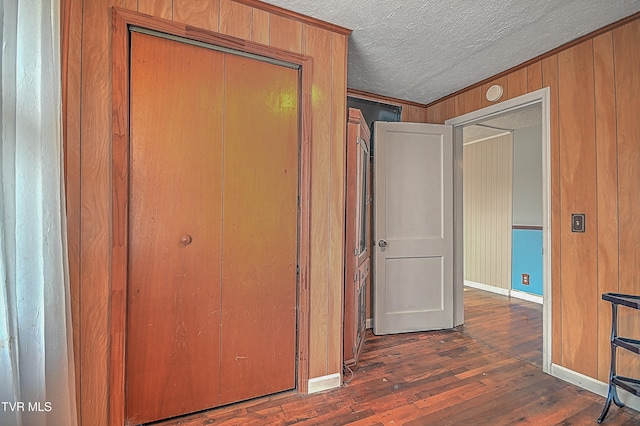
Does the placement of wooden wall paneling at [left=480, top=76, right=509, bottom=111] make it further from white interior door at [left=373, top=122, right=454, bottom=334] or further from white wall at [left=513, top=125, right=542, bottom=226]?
white wall at [left=513, top=125, right=542, bottom=226]

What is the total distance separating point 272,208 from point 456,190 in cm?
222

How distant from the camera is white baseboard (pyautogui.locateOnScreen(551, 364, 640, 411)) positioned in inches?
74.3

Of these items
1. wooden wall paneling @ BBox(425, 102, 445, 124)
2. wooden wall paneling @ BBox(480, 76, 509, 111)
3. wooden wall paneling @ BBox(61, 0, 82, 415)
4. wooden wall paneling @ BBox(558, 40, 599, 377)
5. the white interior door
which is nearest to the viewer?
wooden wall paneling @ BBox(61, 0, 82, 415)

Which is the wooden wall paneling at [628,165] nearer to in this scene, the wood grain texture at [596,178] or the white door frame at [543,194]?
the wood grain texture at [596,178]

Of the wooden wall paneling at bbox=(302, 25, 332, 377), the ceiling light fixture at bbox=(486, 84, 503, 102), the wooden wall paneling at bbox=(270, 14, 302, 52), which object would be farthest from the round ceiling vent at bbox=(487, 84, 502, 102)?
the wooden wall paneling at bbox=(270, 14, 302, 52)

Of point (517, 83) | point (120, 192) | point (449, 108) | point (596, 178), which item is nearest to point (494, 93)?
point (517, 83)

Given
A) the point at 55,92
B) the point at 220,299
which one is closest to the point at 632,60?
the point at 220,299

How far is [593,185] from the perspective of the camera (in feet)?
6.89

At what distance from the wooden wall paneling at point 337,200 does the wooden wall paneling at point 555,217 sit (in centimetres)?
161

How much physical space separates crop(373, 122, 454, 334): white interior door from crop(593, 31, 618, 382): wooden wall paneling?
124cm

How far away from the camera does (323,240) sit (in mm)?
2049

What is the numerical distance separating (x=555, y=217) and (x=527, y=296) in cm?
255

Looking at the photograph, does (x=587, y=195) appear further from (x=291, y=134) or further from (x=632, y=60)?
(x=291, y=134)

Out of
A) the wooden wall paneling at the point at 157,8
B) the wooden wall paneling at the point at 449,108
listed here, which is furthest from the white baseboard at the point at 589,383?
the wooden wall paneling at the point at 157,8
